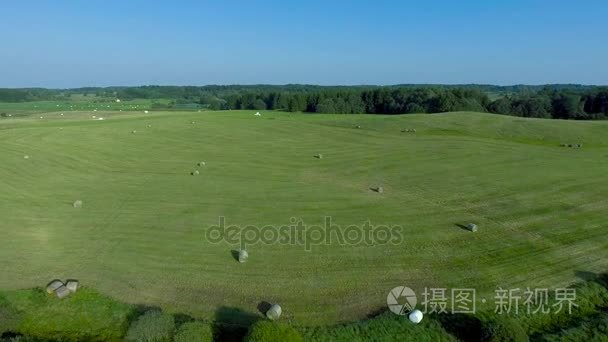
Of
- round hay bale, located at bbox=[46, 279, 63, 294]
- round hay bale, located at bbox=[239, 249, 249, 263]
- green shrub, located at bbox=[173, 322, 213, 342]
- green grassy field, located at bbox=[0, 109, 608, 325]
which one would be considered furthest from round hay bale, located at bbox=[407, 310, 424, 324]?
round hay bale, located at bbox=[46, 279, 63, 294]

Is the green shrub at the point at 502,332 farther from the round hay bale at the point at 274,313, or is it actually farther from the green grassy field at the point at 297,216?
the round hay bale at the point at 274,313

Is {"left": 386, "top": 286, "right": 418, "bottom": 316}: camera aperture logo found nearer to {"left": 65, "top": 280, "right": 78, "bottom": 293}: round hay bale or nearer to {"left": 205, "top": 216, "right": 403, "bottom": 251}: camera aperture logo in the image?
{"left": 205, "top": 216, "right": 403, "bottom": 251}: camera aperture logo

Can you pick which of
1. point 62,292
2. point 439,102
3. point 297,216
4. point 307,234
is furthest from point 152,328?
point 439,102

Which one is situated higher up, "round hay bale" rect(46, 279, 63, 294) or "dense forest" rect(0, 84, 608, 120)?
"dense forest" rect(0, 84, 608, 120)

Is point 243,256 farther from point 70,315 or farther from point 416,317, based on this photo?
point 416,317

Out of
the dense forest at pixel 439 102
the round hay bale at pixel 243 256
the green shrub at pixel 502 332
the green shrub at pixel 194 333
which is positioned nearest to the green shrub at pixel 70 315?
the green shrub at pixel 194 333

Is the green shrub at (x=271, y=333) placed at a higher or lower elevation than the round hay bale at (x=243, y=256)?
higher

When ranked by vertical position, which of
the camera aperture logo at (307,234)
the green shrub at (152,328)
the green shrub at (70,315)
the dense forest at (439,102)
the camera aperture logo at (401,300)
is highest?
the dense forest at (439,102)
